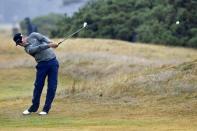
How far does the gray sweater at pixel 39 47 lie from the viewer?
53.1 ft

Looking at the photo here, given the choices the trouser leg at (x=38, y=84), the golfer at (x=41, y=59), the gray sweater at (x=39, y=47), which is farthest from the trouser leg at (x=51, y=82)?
the gray sweater at (x=39, y=47)

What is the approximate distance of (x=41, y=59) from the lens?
16453 millimetres

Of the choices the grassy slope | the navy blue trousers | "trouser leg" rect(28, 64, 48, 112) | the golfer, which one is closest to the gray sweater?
the golfer

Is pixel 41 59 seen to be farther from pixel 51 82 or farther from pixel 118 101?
pixel 118 101

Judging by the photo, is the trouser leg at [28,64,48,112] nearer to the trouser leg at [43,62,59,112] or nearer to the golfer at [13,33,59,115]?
the golfer at [13,33,59,115]

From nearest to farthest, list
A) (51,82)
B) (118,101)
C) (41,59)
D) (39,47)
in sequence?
(39,47)
(41,59)
(51,82)
(118,101)

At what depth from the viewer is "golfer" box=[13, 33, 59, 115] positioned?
16.2m

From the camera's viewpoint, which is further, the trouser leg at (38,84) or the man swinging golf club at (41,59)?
the trouser leg at (38,84)

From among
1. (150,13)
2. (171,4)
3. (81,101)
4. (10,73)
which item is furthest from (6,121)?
(150,13)

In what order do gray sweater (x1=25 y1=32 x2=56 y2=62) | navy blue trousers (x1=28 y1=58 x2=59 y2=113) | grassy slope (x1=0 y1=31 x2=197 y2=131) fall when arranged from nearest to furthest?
grassy slope (x1=0 y1=31 x2=197 y2=131)
gray sweater (x1=25 y1=32 x2=56 y2=62)
navy blue trousers (x1=28 y1=58 x2=59 y2=113)

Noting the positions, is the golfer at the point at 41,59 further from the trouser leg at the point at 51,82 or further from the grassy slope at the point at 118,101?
the grassy slope at the point at 118,101

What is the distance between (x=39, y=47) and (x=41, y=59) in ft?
1.37

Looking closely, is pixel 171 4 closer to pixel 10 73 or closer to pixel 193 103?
pixel 10 73

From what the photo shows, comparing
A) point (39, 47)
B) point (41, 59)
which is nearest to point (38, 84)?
point (41, 59)
